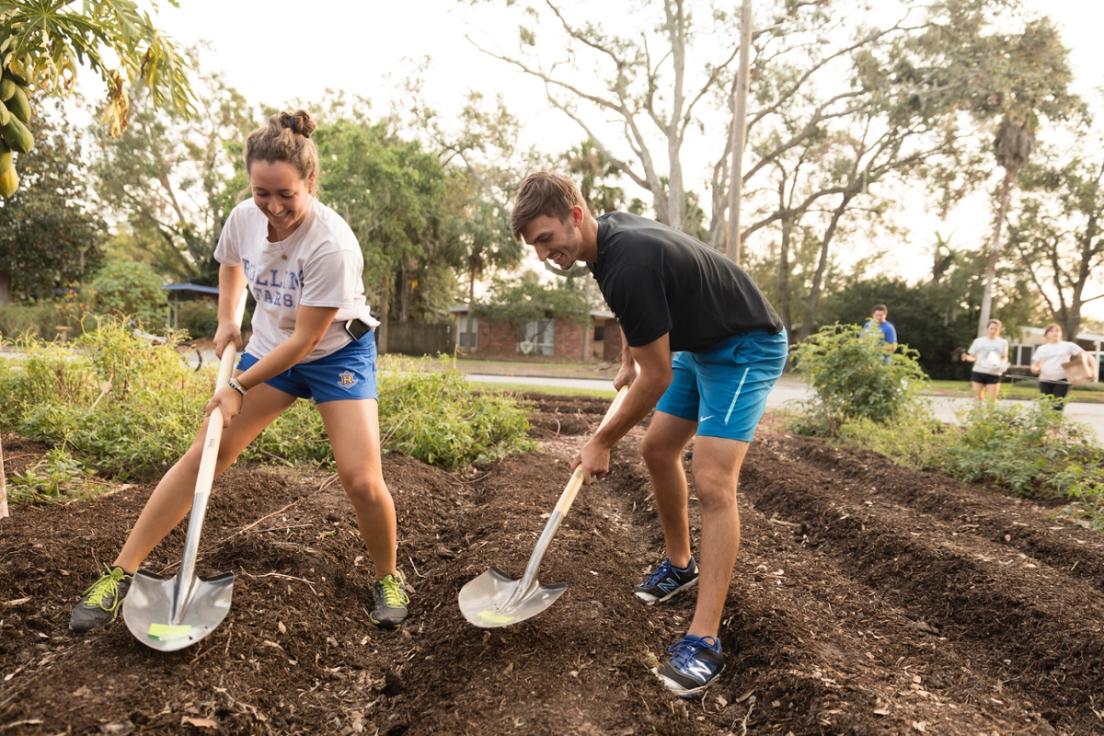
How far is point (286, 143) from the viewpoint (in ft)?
7.70

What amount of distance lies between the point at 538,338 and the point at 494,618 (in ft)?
101

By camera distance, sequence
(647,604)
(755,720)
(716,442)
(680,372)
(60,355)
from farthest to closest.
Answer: (60,355) < (647,604) < (680,372) < (716,442) < (755,720)

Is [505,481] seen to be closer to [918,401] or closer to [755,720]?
[755,720]

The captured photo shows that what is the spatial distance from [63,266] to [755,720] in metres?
28.7

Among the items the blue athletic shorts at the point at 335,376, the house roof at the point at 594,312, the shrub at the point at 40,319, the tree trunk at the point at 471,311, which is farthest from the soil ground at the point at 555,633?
the house roof at the point at 594,312

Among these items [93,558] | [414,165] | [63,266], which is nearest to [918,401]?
[93,558]

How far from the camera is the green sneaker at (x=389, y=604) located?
2887 mm

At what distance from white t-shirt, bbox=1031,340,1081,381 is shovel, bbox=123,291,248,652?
10.2 m

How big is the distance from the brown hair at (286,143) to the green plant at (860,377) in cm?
721

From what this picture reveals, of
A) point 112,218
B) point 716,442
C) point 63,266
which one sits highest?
point 112,218

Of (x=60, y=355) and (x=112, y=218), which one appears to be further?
(x=112, y=218)

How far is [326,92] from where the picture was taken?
30000 mm

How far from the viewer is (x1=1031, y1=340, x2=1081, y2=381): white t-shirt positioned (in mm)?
9594

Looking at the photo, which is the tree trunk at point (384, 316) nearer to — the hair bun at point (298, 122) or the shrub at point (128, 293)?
the shrub at point (128, 293)
